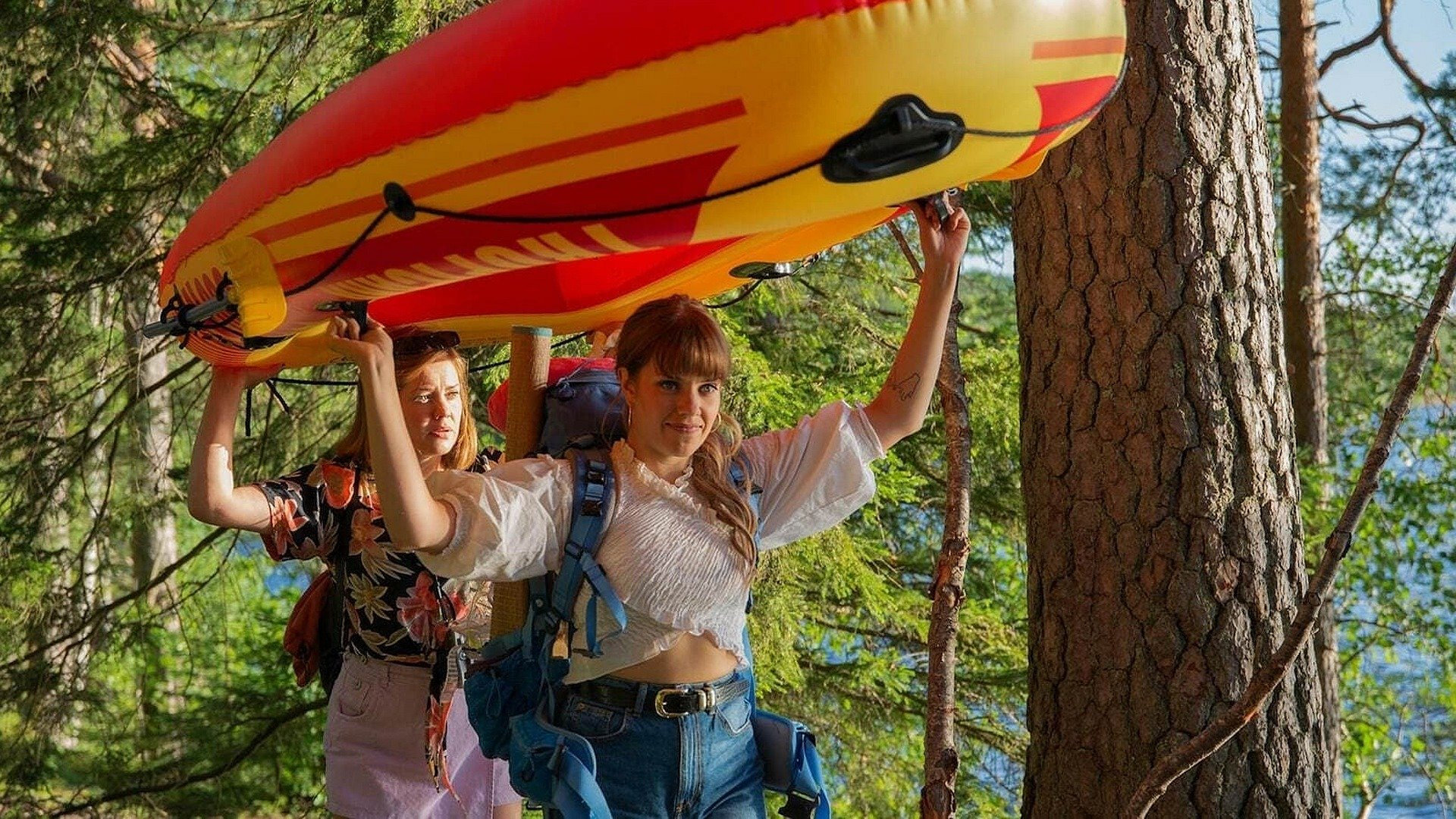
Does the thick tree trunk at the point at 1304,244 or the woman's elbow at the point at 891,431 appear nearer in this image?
the woman's elbow at the point at 891,431

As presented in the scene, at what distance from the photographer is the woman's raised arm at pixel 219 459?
228cm

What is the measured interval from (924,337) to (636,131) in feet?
2.27

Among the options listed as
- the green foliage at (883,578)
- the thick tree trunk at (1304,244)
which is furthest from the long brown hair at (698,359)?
the thick tree trunk at (1304,244)

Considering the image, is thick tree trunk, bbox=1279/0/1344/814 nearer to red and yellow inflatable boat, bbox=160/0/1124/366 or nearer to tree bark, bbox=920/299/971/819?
tree bark, bbox=920/299/971/819

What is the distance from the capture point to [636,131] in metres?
1.56

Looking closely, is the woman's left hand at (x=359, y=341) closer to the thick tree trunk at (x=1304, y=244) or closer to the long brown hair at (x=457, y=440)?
the long brown hair at (x=457, y=440)

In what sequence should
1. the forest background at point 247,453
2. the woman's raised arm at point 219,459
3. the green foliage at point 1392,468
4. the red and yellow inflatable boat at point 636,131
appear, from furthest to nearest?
the green foliage at point 1392,468 → the forest background at point 247,453 → the woman's raised arm at point 219,459 → the red and yellow inflatable boat at point 636,131

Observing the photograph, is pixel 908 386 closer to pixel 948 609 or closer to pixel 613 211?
pixel 948 609

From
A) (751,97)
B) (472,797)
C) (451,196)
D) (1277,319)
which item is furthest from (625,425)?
(1277,319)

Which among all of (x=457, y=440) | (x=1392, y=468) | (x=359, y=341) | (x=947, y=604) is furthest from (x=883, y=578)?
(x=1392, y=468)

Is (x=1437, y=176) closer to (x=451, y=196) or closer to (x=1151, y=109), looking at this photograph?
(x=1151, y=109)

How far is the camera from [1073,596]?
266 centimetres

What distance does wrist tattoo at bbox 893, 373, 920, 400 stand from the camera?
6.93ft

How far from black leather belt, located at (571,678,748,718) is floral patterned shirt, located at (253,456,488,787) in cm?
61
